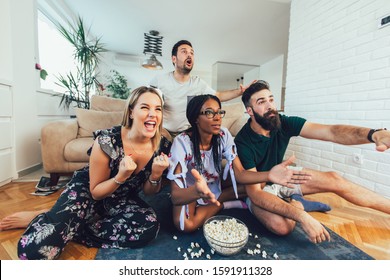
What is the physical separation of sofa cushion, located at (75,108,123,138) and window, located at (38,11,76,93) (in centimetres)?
107

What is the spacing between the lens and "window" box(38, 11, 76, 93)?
2.77 metres

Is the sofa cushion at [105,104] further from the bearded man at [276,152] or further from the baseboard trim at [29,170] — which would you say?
the bearded man at [276,152]

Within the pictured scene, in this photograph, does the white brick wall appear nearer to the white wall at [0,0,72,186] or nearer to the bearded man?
the bearded man

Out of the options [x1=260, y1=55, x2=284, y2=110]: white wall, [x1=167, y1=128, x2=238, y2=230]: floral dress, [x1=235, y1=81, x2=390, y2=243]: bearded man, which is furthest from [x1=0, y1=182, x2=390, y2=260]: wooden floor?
[x1=260, y1=55, x2=284, y2=110]: white wall

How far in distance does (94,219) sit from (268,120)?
49.7 inches

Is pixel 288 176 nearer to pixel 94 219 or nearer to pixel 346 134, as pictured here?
pixel 346 134

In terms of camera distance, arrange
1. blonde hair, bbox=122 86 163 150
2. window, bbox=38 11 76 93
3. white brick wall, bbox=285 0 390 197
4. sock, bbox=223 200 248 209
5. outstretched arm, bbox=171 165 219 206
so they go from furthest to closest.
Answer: window, bbox=38 11 76 93 < white brick wall, bbox=285 0 390 197 < sock, bbox=223 200 248 209 < blonde hair, bbox=122 86 163 150 < outstretched arm, bbox=171 165 219 206

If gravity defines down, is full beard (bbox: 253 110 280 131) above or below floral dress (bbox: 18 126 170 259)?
above

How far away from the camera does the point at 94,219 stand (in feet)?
4.02

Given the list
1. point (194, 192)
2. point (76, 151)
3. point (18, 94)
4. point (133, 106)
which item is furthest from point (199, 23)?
point (194, 192)

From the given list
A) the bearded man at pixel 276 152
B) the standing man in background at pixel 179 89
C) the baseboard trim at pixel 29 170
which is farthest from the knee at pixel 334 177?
the baseboard trim at pixel 29 170

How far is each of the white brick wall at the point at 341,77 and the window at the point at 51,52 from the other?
330 centimetres

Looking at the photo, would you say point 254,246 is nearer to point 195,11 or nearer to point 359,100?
point 359,100
